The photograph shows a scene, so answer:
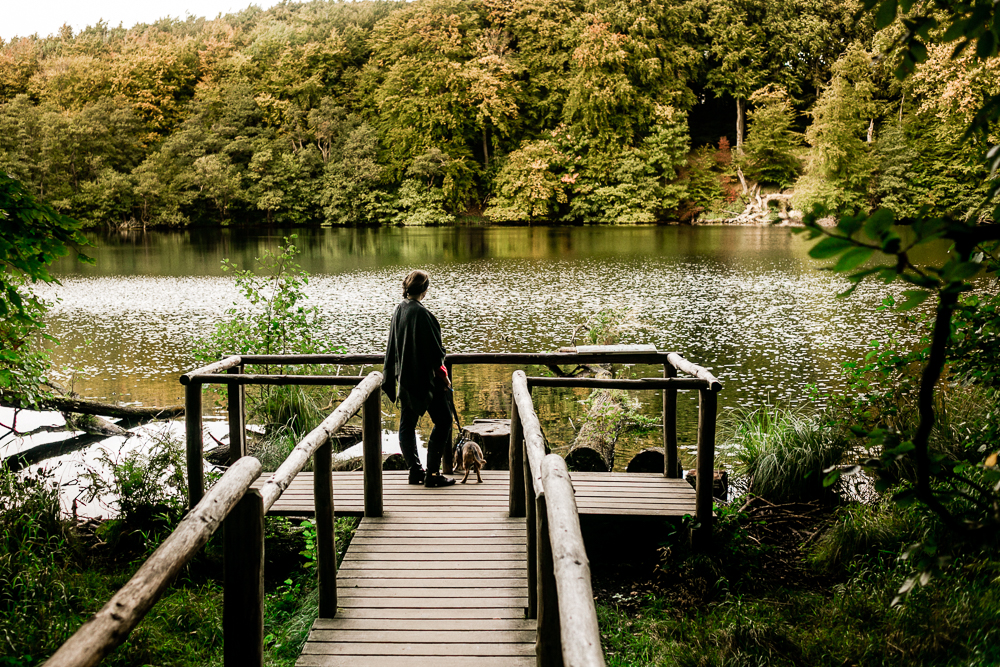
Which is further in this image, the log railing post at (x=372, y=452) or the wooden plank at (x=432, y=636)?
the log railing post at (x=372, y=452)

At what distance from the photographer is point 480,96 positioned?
155 ft

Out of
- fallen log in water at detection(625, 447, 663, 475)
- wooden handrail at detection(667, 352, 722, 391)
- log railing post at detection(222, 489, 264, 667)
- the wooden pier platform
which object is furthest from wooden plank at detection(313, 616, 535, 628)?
fallen log in water at detection(625, 447, 663, 475)

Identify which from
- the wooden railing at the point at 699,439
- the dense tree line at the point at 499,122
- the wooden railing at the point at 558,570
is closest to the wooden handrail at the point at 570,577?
the wooden railing at the point at 558,570

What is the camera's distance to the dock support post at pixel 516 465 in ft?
14.4

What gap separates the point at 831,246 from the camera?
890mm

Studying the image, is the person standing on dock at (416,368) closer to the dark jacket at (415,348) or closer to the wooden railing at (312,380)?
the dark jacket at (415,348)

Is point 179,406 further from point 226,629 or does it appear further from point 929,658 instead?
point 929,658

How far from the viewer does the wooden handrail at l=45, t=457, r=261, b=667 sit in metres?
1.46

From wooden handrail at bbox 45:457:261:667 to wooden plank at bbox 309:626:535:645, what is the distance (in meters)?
1.25

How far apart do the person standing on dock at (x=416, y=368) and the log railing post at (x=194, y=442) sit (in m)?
1.45

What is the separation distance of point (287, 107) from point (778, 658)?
167 feet

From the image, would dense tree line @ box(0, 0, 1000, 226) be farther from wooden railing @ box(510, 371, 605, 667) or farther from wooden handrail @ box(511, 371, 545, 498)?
wooden railing @ box(510, 371, 605, 667)

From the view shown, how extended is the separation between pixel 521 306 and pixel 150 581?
53.1 ft

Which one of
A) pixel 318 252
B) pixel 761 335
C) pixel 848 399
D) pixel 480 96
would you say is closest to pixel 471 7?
pixel 480 96
